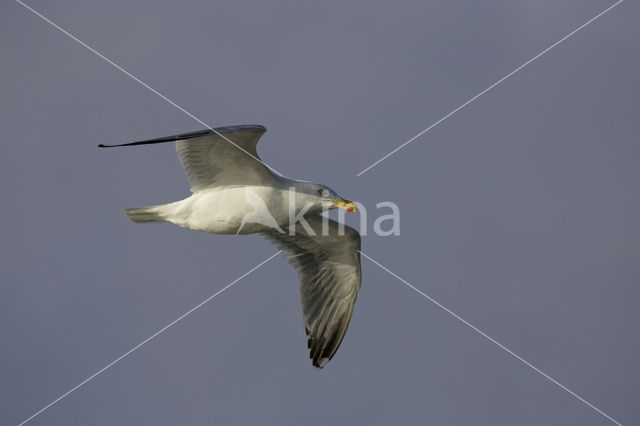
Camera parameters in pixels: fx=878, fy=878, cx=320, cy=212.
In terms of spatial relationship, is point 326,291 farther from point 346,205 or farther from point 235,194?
point 235,194

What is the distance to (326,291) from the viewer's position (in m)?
14.3

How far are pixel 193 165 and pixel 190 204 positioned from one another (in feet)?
1.83

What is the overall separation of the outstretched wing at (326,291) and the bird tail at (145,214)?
245 cm

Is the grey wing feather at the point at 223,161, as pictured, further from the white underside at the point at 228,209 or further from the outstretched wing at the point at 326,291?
the outstretched wing at the point at 326,291

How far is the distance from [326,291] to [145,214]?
132 inches

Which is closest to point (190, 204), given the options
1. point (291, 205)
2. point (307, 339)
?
point (291, 205)

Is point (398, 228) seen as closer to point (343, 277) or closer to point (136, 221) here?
point (343, 277)

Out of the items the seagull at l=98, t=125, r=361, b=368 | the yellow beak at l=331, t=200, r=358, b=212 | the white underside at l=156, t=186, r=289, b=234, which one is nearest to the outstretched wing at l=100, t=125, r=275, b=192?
the seagull at l=98, t=125, r=361, b=368

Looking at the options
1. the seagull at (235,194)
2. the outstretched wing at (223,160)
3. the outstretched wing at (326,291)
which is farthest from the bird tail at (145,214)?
the outstretched wing at (326,291)

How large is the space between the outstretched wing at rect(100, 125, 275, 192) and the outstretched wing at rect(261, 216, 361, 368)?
6.67 feet

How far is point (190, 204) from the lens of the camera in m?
12.5

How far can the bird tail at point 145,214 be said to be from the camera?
12522 millimetres

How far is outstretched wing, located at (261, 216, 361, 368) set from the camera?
46.6 ft

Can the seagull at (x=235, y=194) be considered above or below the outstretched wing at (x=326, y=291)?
above
